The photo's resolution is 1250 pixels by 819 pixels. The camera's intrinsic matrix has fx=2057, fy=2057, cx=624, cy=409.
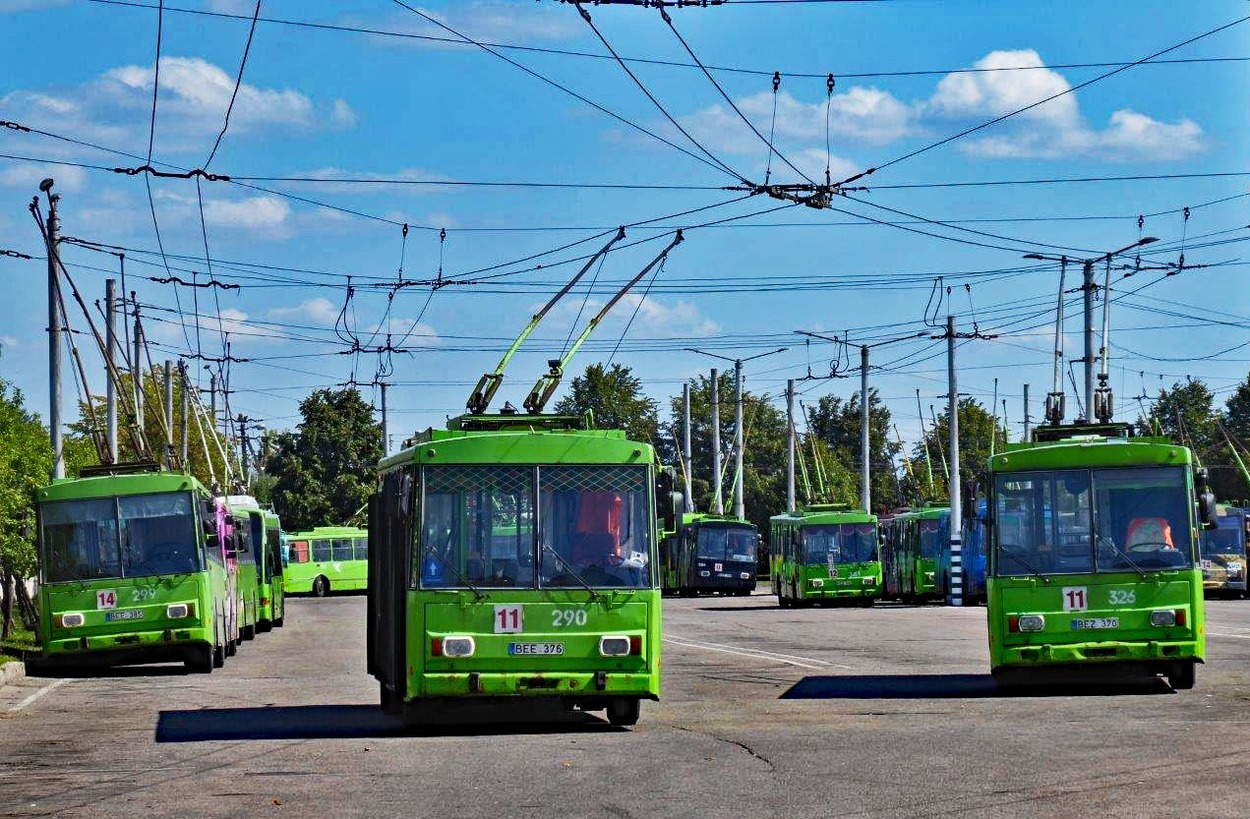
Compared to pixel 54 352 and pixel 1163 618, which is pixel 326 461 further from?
pixel 1163 618

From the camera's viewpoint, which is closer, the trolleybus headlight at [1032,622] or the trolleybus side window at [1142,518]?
the trolleybus headlight at [1032,622]

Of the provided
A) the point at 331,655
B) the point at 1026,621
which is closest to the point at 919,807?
the point at 1026,621

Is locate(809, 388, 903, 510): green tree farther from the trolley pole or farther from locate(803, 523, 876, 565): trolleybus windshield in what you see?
the trolley pole

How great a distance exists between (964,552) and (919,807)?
44.3 meters

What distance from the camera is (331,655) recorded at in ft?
104

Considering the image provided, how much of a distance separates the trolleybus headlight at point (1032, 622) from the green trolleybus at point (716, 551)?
47.6 meters

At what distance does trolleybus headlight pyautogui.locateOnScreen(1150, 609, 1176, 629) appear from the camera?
20312 millimetres

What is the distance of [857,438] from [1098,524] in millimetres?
122482

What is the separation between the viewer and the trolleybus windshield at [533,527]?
16.9 metres

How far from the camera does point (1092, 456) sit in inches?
836

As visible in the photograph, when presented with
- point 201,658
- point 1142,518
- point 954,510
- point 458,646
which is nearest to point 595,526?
point 458,646

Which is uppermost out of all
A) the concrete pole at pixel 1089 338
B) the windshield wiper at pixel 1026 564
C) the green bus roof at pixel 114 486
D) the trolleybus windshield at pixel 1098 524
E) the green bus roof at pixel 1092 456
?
the concrete pole at pixel 1089 338

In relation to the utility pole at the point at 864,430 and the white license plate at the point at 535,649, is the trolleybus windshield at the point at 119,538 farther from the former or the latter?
the utility pole at the point at 864,430

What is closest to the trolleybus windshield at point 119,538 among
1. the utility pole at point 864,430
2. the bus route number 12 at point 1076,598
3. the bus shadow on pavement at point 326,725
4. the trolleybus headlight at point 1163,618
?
the bus shadow on pavement at point 326,725
